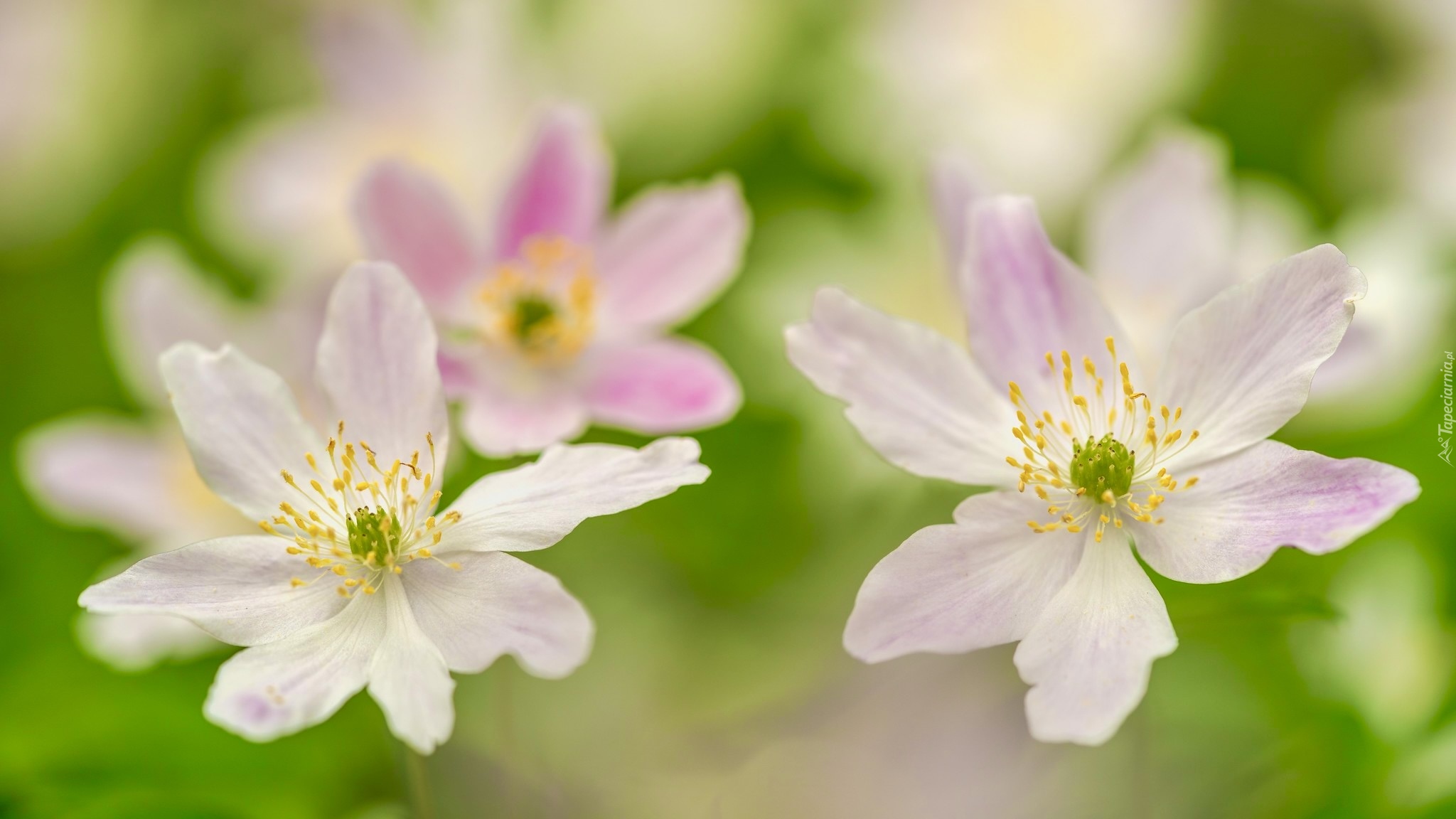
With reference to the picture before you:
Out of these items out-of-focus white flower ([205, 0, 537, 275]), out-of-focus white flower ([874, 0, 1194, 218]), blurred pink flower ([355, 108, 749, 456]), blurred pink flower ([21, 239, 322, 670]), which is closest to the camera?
blurred pink flower ([355, 108, 749, 456])

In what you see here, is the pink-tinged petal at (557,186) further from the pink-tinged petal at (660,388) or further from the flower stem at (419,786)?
the flower stem at (419,786)

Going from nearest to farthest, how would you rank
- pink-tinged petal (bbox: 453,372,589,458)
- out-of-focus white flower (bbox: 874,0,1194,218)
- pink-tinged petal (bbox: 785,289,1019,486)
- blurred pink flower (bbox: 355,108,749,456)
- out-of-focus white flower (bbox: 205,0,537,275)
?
pink-tinged petal (bbox: 785,289,1019,486), pink-tinged petal (bbox: 453,372,589,458), blurred pink flower (bbox: 355,108,749,456), out-of-focus white flower (bbox: 205,0,537,275), out-of-focus white flower (bbox: 874,0,1194,218)

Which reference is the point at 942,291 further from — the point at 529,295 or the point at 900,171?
the point at 529,295

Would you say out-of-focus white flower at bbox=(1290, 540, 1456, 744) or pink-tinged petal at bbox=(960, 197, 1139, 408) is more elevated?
pink-tinged petal at bbox=(960, 197, 1139, 408)

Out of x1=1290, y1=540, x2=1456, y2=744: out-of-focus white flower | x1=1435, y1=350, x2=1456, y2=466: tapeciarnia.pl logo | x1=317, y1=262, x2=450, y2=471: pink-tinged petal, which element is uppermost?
x1=317, y1=262, x2=450, y2=471: pink-tinged petal

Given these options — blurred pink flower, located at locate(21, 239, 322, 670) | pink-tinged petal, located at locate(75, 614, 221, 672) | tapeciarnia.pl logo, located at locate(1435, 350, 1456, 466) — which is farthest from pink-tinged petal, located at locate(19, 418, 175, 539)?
tapeciarnia.pl logo, located at locate(1435, 350, 1456, 466)

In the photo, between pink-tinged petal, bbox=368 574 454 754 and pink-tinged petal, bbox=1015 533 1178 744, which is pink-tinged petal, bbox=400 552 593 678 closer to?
pink-tinged petal, bbox=368 574 454 754

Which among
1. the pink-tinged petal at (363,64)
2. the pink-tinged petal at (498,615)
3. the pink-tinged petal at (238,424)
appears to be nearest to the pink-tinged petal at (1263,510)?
the pink-tinged petal at (498,615)

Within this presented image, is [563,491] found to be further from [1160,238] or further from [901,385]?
[1160,238]
